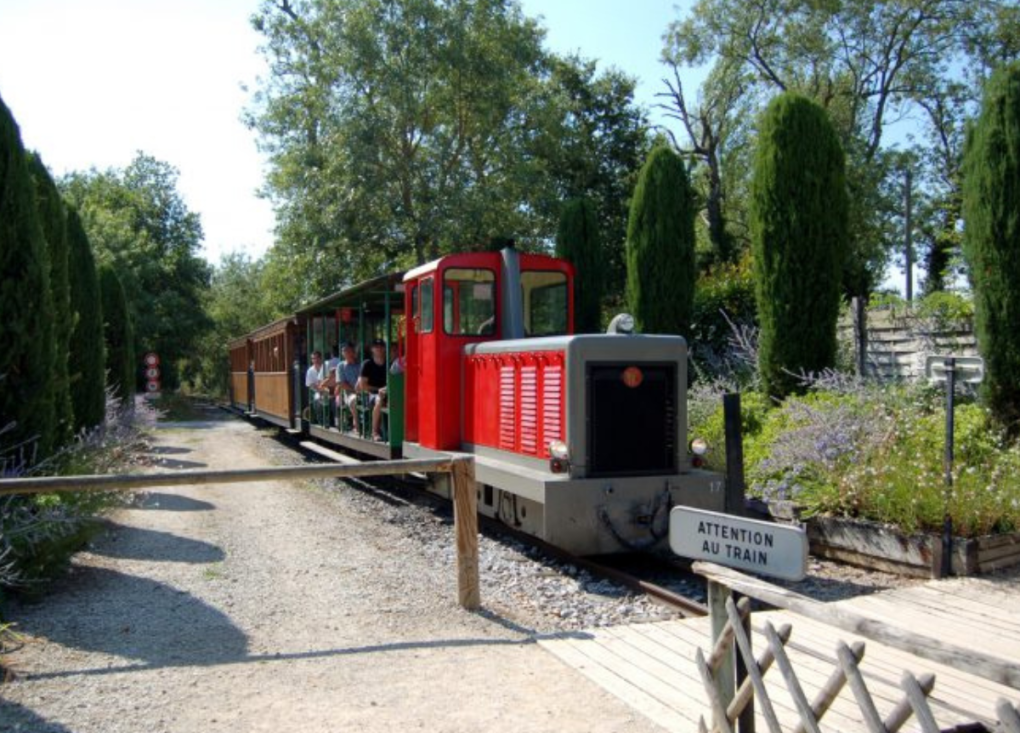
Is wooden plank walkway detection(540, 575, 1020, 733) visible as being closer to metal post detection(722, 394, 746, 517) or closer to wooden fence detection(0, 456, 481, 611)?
metal post detection(722, 394, 746, 517)

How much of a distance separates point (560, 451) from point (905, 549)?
280 cm

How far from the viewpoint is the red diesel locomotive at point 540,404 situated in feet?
22.6

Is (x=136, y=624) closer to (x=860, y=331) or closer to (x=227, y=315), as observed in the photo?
(x=860, y=331)

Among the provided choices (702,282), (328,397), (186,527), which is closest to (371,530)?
(186,527)

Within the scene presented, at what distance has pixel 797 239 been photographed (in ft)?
34.9

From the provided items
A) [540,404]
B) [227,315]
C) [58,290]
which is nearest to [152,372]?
[58,290]

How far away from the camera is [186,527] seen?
901 centimetres

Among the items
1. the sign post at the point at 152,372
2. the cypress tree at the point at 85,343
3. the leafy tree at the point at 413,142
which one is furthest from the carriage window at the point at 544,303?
the sign post at the point at 152,372

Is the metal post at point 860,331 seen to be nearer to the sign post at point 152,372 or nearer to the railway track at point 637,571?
the railway track at point 637,571

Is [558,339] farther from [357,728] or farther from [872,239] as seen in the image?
[872,239]

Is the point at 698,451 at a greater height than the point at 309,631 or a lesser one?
greater

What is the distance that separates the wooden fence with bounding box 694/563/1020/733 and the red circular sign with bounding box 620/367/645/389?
12.1 feet

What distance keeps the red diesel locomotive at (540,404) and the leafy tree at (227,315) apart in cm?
4163

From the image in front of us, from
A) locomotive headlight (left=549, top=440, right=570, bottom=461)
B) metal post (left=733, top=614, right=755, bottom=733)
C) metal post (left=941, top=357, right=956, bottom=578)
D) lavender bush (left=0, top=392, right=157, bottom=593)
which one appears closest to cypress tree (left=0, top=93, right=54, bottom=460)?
lavender bush (left=0, top=392, right=157, bottom=593)
